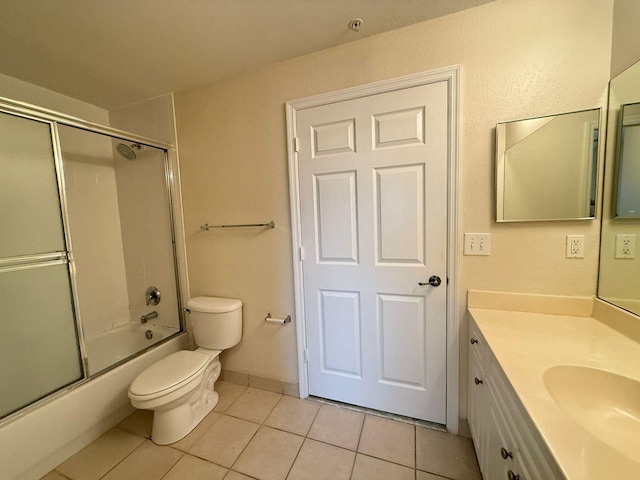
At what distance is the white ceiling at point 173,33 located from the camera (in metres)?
1.17

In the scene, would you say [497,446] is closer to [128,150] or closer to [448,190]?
[448,190]

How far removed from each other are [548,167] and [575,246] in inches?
16.3

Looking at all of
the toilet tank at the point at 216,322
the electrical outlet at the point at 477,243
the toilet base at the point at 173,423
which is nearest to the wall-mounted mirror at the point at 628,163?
the electrical outlet at the point at 477,243

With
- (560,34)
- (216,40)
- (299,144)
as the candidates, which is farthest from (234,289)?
(560,34)

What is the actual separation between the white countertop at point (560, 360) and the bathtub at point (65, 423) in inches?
83.8

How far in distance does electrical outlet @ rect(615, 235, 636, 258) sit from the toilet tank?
214cm

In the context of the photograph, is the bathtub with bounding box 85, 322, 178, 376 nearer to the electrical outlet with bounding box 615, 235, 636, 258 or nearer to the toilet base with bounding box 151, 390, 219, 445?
the toilet base with bounding box 151, 390, 219, 445

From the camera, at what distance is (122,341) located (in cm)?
212

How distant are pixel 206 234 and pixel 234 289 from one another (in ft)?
1.63

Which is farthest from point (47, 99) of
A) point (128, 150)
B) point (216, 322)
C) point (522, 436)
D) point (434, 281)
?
point (522, 436)

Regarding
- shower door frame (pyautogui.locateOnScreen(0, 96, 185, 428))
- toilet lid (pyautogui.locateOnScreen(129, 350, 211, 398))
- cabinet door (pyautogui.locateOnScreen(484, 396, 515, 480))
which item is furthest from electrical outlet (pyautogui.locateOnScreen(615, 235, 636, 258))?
shower door frame (pyautogui.locateOnScreen(0, 96, 185, 428))

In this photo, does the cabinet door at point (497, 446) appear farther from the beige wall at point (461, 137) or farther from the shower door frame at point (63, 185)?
the shower door frame at point (63, 185)

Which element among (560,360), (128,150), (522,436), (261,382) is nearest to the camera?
(522,436)

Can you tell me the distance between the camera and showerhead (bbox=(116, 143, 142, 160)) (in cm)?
202
